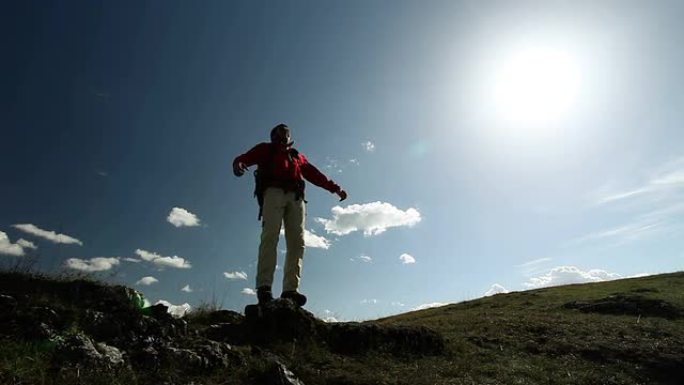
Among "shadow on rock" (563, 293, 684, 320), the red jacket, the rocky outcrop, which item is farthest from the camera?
"shadow on rock" (563, 293, 684, 320)

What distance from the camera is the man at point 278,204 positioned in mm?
10000

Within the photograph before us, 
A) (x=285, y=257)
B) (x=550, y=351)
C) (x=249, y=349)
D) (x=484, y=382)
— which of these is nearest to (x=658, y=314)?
(x=550, y=351)

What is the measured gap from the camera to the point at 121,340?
669 centimetres

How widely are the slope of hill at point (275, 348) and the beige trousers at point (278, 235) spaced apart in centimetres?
111

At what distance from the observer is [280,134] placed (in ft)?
35.4

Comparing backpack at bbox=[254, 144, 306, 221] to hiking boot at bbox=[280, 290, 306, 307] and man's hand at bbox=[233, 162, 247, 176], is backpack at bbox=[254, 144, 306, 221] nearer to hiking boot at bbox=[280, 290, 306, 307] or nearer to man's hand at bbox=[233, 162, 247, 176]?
man's hand at bbox=[233, 162, 247, 176]

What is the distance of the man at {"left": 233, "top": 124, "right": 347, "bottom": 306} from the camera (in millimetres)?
10000

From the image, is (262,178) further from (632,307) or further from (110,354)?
(632,307)

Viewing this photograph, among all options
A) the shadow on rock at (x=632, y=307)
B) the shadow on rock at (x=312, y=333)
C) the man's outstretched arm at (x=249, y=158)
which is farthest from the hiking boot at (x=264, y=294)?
the shadow on rock at (x=632, y=307)

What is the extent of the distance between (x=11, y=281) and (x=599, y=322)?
13.9 m

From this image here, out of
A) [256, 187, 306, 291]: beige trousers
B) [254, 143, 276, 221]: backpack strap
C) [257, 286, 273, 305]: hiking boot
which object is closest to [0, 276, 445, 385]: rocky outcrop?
[257, 286, 273, 305]: hiking boot

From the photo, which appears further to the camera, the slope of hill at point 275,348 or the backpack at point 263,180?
the backpack at point 263,180

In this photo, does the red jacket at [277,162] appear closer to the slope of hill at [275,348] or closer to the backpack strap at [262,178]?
the backpack strap at [262,178]

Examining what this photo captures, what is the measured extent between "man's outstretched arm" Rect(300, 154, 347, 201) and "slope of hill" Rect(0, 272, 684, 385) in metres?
3.61
